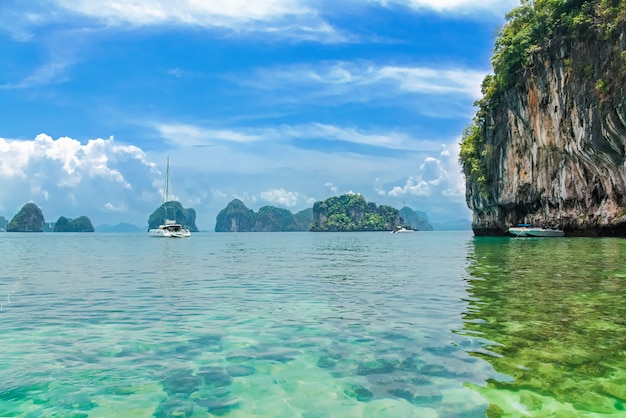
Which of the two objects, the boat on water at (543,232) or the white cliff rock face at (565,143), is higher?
the white cliff rock face at (565,143)

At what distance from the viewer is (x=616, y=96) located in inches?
1215

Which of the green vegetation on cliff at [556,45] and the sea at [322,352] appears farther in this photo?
the green vegetation on cliff at [556,45]

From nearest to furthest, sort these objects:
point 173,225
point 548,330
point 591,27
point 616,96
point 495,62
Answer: point 548,330
point 616,96
point 591,27
point 495,62
point 173,225

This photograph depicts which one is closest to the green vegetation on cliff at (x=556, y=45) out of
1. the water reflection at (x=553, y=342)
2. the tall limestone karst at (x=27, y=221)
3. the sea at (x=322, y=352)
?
the water reflection at (x=553, y=342)

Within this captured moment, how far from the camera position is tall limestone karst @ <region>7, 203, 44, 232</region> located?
600 ft

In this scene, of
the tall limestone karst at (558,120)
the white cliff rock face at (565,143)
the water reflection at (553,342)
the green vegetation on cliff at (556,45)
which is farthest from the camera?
the white cliff rock face at (565,143)

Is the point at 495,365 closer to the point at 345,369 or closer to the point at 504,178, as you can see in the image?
the point at 345,369

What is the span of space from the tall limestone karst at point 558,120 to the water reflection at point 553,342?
25.8 m

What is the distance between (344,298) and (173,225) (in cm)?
6710

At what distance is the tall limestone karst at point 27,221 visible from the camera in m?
183

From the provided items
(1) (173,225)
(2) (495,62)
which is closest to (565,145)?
(2) (495,62)

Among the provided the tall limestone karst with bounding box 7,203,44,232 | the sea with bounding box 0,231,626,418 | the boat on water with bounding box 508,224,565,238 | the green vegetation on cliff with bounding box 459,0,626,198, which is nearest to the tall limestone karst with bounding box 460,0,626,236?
the green vegetation on cliff with bounding box 459,0,626,198

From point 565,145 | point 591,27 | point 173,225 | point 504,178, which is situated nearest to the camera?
point 591,27

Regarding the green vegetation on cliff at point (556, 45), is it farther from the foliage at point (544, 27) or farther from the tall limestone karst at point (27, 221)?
the tall limestone karst at point (27, 221)
